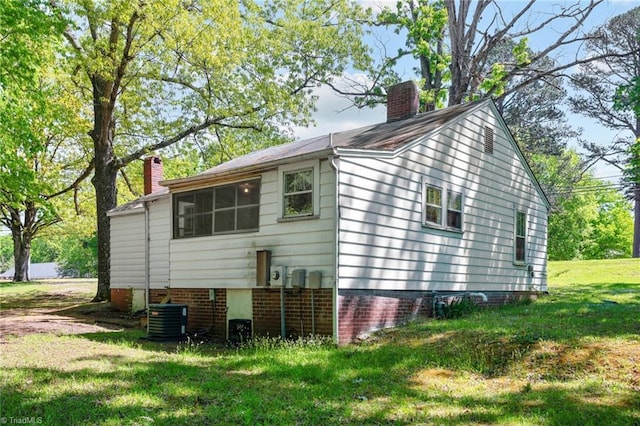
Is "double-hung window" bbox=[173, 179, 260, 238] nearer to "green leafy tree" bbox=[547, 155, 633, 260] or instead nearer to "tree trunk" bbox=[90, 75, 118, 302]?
"tree trunk" bbox=[90, 75, 118, 302]

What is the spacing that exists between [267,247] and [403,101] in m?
6.58

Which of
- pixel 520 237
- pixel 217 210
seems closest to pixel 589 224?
pixel 520 237

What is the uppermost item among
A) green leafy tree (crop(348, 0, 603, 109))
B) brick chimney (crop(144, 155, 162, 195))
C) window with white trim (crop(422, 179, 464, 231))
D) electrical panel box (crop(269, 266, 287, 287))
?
green leafy tree (crop(348, 0, 603, 109))

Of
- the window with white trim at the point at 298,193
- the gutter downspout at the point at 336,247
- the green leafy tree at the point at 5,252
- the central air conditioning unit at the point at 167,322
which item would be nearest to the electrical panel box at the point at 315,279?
the gutter downspout at the point at 336,247

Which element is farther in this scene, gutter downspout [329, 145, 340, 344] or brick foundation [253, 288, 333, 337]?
brick foundation [253, 288, 333, 337]

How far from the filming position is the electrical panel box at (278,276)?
10.4m

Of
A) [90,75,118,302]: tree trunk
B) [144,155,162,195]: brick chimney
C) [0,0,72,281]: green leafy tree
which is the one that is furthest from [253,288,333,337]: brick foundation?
[90,75,118,302]: tree trunk

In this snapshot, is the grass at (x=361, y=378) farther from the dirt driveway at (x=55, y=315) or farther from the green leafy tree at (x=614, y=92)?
the green leafy tree at (x=614, y=92)

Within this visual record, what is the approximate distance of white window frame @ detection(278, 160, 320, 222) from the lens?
10.0m

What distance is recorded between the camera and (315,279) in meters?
9.74

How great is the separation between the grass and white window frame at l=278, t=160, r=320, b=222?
7.79 ft

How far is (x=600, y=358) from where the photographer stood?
7.19m

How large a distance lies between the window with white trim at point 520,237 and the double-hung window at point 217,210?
7.92m

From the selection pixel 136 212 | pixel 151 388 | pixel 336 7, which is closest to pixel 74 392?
pixel 151 388
